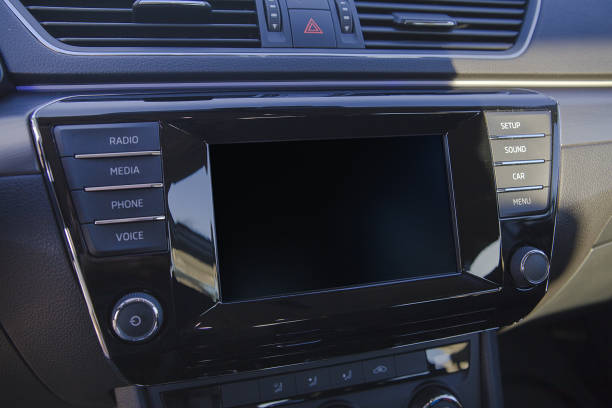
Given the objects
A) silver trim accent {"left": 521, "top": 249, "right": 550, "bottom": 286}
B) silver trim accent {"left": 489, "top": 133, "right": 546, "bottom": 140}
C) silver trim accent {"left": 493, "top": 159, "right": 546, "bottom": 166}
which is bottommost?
silver trim accent {"left": 521, "top": 249, "right": 550, "bottom": 286}

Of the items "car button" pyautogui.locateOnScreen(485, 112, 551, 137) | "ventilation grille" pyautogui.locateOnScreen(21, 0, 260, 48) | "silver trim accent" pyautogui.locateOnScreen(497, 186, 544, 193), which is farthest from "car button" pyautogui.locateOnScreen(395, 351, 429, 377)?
"ventilation grille" pyautogui.locateOnScreen(21, 0, 260, 48)

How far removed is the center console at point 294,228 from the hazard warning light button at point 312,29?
122 mm

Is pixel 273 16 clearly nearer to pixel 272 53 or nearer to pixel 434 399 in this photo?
pixel 272 53

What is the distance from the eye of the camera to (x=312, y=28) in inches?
36.3

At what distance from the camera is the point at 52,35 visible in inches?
32.4

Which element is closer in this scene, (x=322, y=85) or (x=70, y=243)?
(x=70, y=243)

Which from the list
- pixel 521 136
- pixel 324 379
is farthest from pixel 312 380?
pixel 521 136

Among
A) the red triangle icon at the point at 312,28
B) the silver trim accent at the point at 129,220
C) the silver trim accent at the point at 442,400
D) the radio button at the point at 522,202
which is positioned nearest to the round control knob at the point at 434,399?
the silver trim accent at the point at 442,400

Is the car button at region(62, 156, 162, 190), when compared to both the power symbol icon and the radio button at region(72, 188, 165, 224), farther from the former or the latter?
the power symbol icon

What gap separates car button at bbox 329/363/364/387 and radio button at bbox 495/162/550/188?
1.49 feet

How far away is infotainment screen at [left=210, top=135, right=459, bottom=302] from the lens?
0.79m

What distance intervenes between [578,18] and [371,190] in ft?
2.17

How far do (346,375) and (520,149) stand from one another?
21.9 inches

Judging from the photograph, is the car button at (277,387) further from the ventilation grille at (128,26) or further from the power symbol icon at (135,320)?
the ventilation grille at (128,26)
